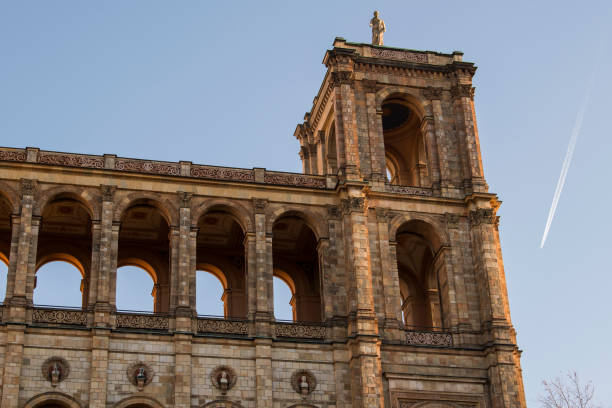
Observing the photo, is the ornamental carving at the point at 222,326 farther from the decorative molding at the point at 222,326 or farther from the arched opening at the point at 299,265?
the arched opening at the point at 299,265

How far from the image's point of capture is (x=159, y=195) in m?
46.0

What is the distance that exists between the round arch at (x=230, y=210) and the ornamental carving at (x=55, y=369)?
8.77 meters

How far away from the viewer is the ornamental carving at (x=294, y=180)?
48.0 m

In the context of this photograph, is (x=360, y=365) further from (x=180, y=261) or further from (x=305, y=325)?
(x=180, y=261)

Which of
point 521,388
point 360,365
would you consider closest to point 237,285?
point 360,365

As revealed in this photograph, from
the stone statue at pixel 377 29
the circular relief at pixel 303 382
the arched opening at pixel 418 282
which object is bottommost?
the circular relief at pixel 303 382

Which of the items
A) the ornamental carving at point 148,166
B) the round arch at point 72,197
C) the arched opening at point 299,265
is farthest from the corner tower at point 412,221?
the round arch at point 72,197

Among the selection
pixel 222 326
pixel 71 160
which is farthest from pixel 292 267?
pixel 71 160

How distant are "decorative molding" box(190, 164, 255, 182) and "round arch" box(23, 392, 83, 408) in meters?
11.5

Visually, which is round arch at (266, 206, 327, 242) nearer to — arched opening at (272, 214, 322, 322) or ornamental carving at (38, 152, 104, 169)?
arched opening at (272, 214, 322, 322)

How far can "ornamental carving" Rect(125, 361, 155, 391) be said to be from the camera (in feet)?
136

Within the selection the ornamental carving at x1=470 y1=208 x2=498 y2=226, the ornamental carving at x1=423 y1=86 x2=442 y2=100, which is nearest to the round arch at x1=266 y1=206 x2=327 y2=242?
the ornamental carving at x1=470 y1=208 x2=498 y2=226

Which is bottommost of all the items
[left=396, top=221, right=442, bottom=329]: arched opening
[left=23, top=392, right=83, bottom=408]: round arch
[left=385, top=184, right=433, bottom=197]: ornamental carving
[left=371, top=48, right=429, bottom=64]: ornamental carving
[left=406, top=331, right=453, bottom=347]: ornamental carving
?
[left=23, top=392, right=83, bottom=408]: round arch

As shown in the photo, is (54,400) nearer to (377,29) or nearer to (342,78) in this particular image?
(342,78)
